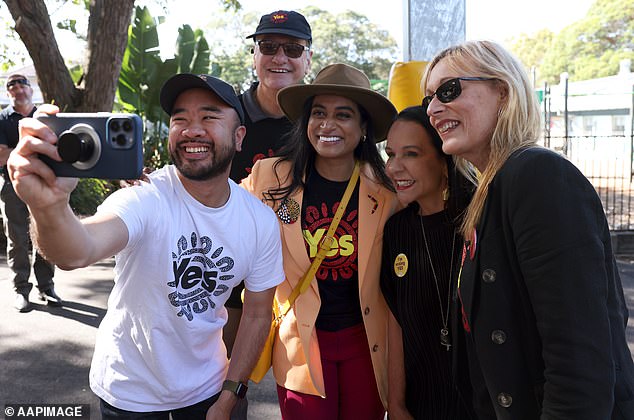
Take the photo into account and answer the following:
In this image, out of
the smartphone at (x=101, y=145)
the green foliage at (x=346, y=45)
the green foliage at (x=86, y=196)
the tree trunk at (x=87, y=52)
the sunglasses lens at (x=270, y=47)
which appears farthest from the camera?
the green foliage at (x=346, y=45)

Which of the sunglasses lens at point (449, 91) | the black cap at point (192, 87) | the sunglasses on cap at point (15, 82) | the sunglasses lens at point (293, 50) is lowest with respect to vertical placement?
the sunglasses lens at point (449, 91)

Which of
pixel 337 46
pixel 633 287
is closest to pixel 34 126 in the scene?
pixel 633 287

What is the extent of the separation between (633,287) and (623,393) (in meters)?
6.65

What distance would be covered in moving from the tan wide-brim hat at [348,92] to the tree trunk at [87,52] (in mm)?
6795

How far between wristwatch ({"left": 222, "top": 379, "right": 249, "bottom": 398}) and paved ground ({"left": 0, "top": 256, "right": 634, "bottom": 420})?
175 centimetres

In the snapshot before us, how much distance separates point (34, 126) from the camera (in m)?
1.32

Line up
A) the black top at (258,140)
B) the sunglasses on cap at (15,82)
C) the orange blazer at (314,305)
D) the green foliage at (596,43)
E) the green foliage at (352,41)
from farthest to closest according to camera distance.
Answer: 1. the green foliage at (352,41)
2. the green foliage at (596,43)
3. the sunglasses on cap at (15,82)
4. the black top at (258,140)
5. the orange blazer at (314,305)

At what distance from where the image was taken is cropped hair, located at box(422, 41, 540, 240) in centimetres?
171

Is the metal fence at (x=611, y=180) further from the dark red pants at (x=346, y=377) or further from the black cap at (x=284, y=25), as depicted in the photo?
the dark red pants at (x=346, y=377)

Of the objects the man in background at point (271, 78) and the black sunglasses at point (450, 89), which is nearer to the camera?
the black sunglasses at point (450, 89)

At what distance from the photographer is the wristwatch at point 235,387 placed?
2352 mm

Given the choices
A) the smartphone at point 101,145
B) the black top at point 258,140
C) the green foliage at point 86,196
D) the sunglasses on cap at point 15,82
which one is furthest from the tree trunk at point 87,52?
the smartphone at point 101,145

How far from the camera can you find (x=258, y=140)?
11.2 ft

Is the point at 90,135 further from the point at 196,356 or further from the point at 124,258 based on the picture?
the point at 196,356
